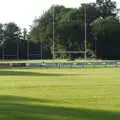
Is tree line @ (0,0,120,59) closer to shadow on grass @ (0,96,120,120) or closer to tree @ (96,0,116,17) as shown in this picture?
tree @ (96,0,116,17)

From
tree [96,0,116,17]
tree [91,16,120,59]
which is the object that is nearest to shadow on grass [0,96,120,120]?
tree [91,16,120,59]

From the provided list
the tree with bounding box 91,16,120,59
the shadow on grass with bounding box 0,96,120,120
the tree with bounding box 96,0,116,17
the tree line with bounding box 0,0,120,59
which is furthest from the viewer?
the tree with bounding box 96,0,116,17

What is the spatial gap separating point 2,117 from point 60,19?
3907 inches

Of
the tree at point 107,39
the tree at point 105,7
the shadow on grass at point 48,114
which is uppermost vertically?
the tree at point 105,7

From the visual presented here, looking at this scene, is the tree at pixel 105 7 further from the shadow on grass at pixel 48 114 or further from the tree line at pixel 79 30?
the shadow on grass at pixel 48 114

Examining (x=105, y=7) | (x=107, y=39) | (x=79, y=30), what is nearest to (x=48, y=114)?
(x=107, y=39)

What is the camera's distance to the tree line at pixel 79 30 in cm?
9994

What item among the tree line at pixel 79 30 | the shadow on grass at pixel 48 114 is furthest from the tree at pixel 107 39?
the shadow on grass at pixel 48 114

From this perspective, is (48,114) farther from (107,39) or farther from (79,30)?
(79,30)

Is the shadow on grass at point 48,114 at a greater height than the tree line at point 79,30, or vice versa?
the tree line at point 79,30

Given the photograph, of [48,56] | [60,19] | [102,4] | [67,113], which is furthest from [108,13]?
[67,113]

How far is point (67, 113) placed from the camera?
1466 centimetres

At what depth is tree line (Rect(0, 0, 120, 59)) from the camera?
99.9 metres

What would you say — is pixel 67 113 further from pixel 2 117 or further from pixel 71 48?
pixel 71 48
